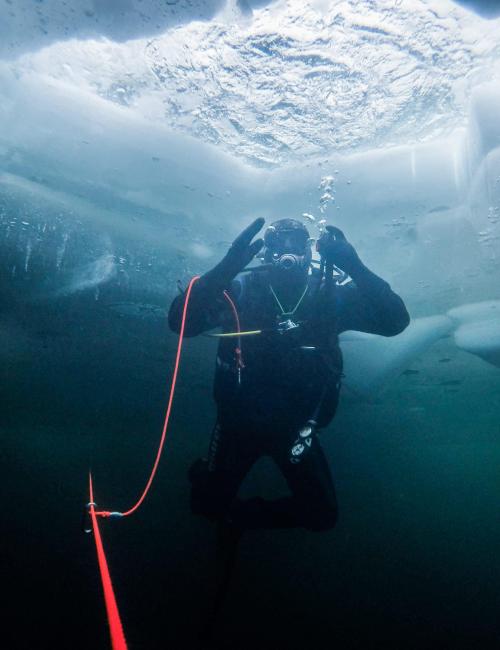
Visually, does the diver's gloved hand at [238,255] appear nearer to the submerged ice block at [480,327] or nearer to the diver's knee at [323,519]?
the diver's knee at [323,519]

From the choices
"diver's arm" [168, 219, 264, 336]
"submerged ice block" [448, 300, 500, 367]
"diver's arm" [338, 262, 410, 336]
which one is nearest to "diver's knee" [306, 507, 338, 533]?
"diver's arm" [338, 262, 410, 336]

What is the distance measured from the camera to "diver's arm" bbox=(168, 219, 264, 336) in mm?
3383

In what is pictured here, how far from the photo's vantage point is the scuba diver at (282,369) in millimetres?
3861

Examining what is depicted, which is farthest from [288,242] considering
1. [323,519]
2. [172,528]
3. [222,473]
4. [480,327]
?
[172,528]

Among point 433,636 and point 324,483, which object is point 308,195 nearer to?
point 324,483

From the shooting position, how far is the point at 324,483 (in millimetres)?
4121

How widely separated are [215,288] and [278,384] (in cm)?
135

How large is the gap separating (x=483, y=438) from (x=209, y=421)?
2704 cm

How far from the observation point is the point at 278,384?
4.05 metres

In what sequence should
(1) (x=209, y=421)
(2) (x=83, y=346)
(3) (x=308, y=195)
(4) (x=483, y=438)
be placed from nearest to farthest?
(3) (x=308, y=195), (2) (x=83, y=346), (1) (x=209, y=421), (4) (x=483, y=438)

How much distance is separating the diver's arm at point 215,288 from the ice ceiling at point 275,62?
206cm

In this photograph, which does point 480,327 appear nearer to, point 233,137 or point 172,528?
point 233,137

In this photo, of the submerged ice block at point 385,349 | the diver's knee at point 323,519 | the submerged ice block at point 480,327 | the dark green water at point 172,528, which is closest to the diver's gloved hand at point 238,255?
the diver's knee at point 323,519

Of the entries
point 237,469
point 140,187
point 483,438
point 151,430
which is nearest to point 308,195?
point 140,187
